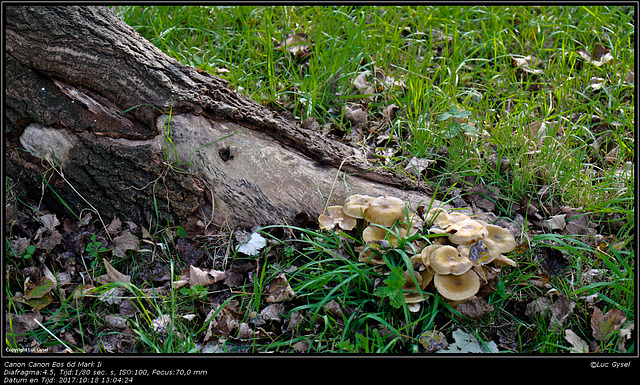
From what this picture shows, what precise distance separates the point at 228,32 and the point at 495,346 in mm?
3744

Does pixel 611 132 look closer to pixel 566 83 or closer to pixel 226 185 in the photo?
pixel 566 83

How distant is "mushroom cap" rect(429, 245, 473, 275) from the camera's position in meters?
2.22

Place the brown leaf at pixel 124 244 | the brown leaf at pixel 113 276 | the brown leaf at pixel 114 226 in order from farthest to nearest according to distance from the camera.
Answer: the brown leaf at pixel 114 226 → the brown leaf at pixel 124 244 → the brown leaf at pixel 113 276

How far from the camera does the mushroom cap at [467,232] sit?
2322mm

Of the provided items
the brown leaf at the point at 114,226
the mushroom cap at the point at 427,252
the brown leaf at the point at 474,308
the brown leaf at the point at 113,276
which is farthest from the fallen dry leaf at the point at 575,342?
the brown leaf at the point at 114,226

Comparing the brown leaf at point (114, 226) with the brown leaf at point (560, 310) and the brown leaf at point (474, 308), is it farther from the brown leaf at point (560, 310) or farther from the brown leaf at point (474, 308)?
the brown leaf at point (560, 310)

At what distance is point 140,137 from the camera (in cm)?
287

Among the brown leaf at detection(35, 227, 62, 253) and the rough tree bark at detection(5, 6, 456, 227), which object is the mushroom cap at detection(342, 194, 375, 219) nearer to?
the rough tree bark at detection(5, 6, 456, 227)

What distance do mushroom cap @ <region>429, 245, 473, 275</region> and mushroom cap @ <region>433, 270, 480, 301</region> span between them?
71mm

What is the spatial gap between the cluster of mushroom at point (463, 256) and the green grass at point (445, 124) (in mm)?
173

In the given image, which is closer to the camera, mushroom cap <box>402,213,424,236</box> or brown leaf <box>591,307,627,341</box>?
brown leaf <box>591,307,627,341</box>

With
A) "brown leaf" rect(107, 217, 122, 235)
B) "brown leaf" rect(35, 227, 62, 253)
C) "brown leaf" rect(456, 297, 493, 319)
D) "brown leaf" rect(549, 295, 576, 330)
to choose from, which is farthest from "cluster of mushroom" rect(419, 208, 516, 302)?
"brown leaf" rect(35, 227, 62, 253)

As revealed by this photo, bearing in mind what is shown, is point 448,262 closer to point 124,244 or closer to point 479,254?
point 479,254

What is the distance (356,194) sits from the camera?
2.89 meters
